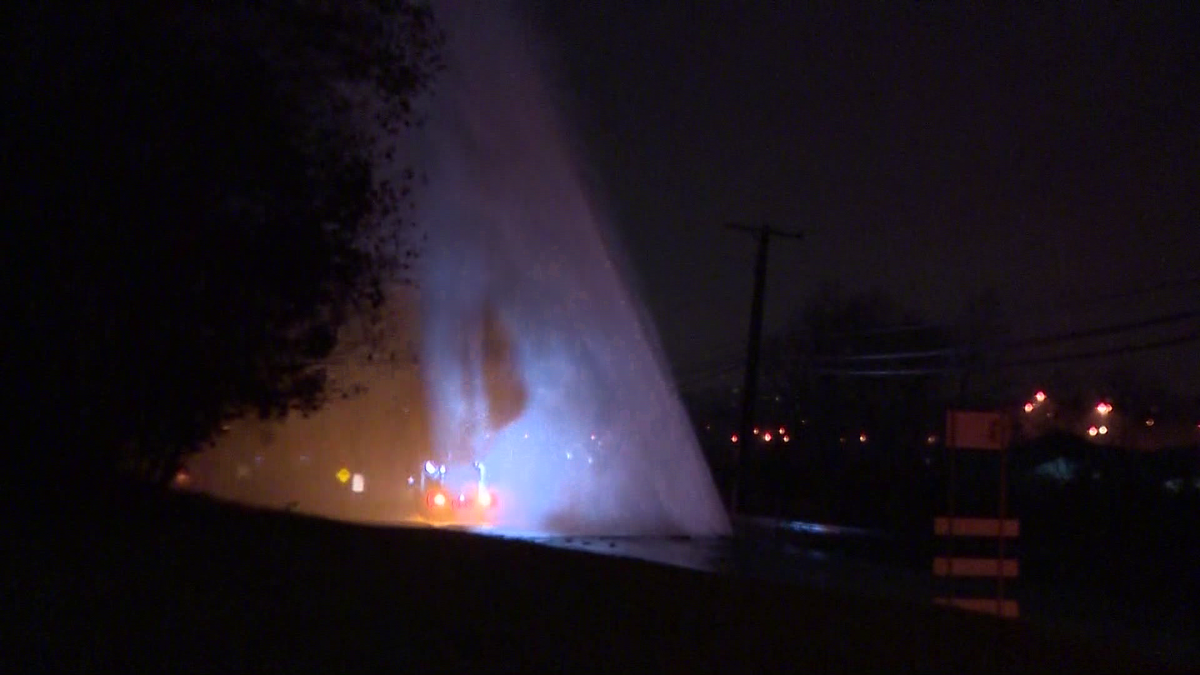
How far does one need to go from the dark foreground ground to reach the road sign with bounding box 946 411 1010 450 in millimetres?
5760

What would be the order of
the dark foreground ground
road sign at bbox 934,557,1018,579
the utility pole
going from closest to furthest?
the dark foreground ground < road sign at bbox 934,557,1018,579 < the utility pole

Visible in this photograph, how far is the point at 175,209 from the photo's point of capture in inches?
550

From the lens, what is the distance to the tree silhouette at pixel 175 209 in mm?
13180

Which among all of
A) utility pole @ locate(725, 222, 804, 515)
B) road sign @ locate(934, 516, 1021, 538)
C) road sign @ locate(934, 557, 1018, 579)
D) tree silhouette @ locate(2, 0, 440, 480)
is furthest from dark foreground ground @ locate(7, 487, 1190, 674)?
utility pole @ locate(725, 222, 804, 515)

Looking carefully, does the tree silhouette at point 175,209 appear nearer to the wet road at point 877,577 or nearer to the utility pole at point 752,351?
the wet road at point 877,577

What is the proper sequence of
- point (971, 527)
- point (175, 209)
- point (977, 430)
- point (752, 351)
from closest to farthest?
point (175, 209) < point (971, 527) < point (977, 430) < point (752, 351)

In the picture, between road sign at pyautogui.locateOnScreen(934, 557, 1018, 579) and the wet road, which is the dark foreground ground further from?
road sign at pyautogui.locateOnScreen(934, 557, 1018, 579)

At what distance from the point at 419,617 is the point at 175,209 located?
5.38 meters

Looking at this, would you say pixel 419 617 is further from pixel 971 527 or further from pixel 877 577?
pixel 877 577

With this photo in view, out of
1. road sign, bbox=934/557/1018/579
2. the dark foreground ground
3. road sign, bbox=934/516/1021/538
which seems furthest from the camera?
road sign, bbox=934/516/1021/538

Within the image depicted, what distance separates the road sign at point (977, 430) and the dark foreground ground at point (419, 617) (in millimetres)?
5760

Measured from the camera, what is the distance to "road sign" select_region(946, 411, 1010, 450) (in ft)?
61.7

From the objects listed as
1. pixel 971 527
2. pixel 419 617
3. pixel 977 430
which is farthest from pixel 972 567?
pixel 419 617

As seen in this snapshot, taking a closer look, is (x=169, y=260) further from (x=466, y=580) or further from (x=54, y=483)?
(x=466, y=580)
